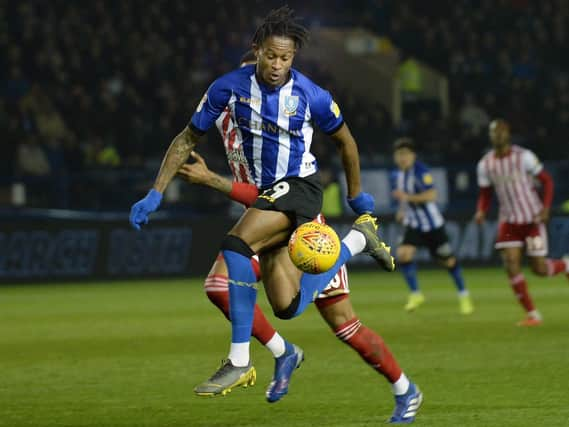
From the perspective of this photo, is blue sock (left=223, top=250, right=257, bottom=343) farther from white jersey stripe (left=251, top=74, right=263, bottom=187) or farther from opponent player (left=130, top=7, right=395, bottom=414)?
white jersey stripe (left=251, top=74, right=263, bottom=187)

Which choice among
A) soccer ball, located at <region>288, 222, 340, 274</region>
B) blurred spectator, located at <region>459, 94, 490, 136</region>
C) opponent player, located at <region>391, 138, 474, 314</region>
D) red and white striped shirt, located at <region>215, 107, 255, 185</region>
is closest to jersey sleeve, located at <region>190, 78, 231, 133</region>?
red and white striped shirt, located at <region>215, 107, 255, 185</region>

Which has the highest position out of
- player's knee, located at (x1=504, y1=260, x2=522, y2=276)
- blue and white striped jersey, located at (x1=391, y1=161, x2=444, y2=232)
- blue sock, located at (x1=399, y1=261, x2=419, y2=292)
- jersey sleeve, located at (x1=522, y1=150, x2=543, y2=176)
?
jersey sleeve, located at (x1=522, y1=150, x2=543, y2=176)

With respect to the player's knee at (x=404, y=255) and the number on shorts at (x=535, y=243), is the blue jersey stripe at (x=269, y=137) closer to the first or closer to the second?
the number on shorts at (x=535, y=243)

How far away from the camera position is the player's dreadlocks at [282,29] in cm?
652

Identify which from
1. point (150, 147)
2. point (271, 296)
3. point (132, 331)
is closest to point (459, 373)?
point (271, 296)

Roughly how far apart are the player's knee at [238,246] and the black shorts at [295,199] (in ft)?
0.85

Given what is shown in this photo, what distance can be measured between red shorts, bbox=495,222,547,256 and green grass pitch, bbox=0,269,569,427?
82 centimetres

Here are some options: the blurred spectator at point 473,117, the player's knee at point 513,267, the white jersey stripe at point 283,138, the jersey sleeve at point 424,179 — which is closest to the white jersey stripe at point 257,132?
the white jersey stripe at point 283,138

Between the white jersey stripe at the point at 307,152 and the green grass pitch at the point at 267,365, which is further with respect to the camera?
the green grass pitch at the point at 267,365

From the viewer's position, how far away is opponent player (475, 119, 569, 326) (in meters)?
13.0

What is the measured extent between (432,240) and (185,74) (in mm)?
10271

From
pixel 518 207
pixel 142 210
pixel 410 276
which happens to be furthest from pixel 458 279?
pixel 142 210

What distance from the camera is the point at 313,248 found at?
6402 mm

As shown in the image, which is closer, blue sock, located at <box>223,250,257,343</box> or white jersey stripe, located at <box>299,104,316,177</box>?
blue sock, located at <box>223,250,257,343</box>
